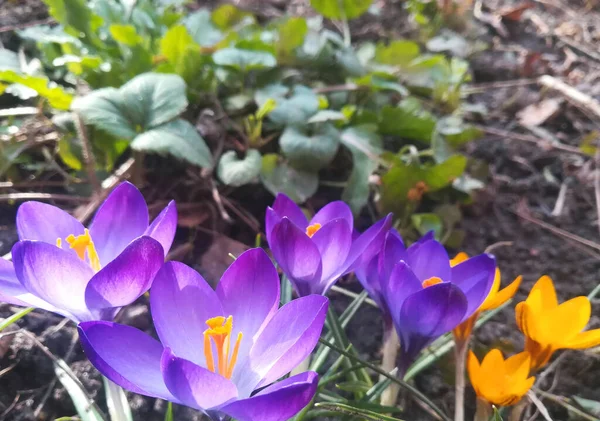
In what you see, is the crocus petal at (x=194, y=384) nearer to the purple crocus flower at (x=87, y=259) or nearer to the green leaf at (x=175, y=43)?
the purple crocus flower at (x=87, y=259)

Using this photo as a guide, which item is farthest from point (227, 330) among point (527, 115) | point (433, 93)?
point (527, 115)

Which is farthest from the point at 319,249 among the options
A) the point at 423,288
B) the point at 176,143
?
the point at 176,143

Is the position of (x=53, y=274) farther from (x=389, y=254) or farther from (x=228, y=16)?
(x=228, y=16)

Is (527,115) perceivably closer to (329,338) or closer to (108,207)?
(329,338)

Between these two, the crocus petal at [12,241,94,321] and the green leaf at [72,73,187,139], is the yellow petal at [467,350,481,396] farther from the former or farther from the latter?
the green leaf at [72,73,187,139]

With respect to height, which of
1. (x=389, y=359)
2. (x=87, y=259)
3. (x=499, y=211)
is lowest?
(x=499, y=211)

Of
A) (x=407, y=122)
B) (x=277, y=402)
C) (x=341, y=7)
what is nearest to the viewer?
(x=277, y=402)

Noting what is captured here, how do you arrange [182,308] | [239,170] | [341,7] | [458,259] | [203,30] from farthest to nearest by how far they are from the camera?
1. [341,7]
2. [203,30]
3. [239,170]
4. [458,259]
5. [182,308]
